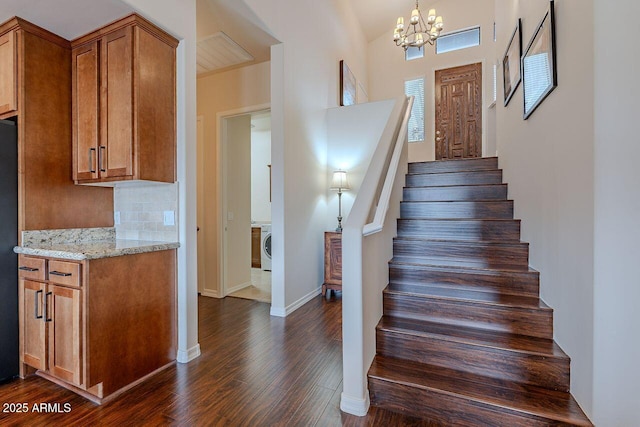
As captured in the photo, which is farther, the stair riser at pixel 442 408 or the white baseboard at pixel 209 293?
the white baseboard at pixel 209 293

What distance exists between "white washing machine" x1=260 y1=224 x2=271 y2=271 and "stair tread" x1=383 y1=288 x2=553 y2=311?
373 centimetres

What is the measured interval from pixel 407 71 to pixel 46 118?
6005 mm

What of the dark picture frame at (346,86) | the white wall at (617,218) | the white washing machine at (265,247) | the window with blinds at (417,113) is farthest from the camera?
the window with blinds at (417,113)

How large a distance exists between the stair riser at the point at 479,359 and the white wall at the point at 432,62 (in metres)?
4.59

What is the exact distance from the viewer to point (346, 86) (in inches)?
197

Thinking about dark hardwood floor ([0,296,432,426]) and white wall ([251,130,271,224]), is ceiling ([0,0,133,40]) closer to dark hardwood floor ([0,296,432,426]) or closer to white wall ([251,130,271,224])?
dark hardwood floor ([0,296,432,426])

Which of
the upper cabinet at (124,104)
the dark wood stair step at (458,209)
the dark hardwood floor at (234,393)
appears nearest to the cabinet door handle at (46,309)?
the dark hardwood floor at (234,393)

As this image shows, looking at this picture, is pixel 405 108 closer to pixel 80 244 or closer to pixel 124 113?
pixel 124 113

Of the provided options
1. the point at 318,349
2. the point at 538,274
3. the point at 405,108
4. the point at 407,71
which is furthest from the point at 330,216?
the point at 407,71

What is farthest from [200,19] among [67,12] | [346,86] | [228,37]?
[346,86]

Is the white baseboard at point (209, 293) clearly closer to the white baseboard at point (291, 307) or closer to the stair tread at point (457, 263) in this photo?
the white baseboard at point (291, 307)

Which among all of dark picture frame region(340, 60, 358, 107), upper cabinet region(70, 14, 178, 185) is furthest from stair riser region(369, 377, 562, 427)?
dark picture frame region(340, 60, 358, 107)

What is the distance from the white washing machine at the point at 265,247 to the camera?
227 inches

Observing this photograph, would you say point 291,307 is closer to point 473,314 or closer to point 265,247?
point 473,314
